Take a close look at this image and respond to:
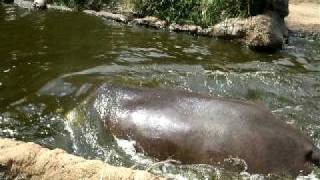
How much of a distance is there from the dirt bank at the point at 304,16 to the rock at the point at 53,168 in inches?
374

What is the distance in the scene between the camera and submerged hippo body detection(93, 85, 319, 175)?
197 inches

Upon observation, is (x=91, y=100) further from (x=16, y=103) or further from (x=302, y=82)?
(x=302, y=82)

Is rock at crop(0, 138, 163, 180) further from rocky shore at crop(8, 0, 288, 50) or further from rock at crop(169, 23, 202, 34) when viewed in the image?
rock at crop(169, 23, 202, 34)

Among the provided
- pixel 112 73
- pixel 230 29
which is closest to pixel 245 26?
pixel 230 29

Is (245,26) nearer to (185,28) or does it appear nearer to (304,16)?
(185,28)

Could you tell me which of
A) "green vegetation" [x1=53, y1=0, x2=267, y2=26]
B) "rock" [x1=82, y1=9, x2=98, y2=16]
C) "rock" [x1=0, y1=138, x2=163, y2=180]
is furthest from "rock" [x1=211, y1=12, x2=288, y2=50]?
"rock" [x1=0, y1=138, x2=163, y2=180]

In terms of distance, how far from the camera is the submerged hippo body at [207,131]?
197 inches

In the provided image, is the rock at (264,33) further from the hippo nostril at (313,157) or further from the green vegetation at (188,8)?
the hippo nostril at (313,157)

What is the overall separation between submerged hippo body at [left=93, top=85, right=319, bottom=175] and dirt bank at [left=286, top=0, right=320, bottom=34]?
7.86 metres

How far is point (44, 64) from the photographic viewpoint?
307 inches

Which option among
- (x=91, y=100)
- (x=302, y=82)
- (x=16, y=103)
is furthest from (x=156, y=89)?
(x=302, y=82)

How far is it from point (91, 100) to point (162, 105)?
3.05 ft

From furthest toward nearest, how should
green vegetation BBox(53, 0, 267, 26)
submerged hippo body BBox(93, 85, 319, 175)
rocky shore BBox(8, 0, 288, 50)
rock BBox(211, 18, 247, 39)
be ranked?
green vegetation BBox(53, 0, 267, 26)
rock BBox(211, 18, 247, 39)
rocky shore BBox(8, 0, 288, 50)
submerged hippo body BBox(93, 85, 319, 175)

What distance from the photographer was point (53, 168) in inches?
162
